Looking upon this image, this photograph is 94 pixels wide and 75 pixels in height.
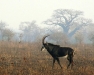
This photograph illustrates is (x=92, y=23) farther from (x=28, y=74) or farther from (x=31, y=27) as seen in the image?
(x=28, y=74)

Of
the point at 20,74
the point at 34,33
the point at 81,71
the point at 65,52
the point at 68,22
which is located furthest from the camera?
the point at 34,33

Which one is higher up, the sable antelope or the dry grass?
the sable antelope

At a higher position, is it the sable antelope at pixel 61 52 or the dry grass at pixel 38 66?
the sable antelope at pixel 61 52

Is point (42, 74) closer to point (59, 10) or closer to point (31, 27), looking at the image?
point (59, 10)

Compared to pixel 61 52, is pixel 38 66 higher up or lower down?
lower down

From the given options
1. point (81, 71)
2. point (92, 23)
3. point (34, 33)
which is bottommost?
point (34, 33)

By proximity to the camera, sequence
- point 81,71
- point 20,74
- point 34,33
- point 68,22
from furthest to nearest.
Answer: point 34,33, point 68,22, point 81,71, point 20,74

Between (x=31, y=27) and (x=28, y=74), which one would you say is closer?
(x=28, y=74)

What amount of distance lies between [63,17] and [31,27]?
67.7ft

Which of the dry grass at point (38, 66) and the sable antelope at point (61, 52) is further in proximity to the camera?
the sable antelope at point (61, 52)

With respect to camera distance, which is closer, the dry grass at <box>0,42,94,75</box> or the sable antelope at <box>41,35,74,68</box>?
the dry grass at <box>0,42,94,75</box>

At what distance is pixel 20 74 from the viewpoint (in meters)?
9.32

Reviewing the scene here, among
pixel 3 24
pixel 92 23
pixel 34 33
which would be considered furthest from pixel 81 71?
pixel 3 24

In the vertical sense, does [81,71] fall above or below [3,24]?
above
